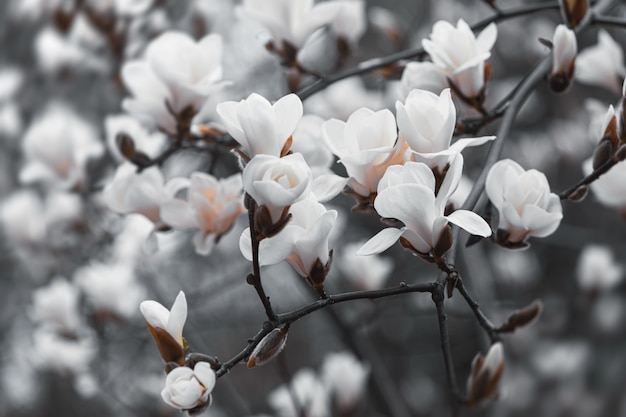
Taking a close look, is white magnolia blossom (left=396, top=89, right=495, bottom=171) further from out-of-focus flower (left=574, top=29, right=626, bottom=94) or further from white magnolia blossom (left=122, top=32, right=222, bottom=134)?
out-of-focus flower (left=574, top=29, right=626, bottom=94)

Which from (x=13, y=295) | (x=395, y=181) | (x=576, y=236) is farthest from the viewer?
(x=13, y=295)

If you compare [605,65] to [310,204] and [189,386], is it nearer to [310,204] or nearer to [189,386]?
[310,204]

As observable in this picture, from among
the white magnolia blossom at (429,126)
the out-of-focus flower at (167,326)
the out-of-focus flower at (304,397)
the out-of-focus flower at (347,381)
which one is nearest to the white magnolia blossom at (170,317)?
the out-of-focus flower at (167,326)

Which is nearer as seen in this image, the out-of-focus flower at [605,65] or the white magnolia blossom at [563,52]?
the white magnolia blossom at [563,52]

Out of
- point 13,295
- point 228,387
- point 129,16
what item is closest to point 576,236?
point 228,387

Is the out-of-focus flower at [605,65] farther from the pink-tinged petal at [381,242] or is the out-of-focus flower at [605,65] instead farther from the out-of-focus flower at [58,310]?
Answer: the out-of-focus flower at [58,310]

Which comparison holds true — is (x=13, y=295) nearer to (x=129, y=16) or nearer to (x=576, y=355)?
(x=129, y=16)
